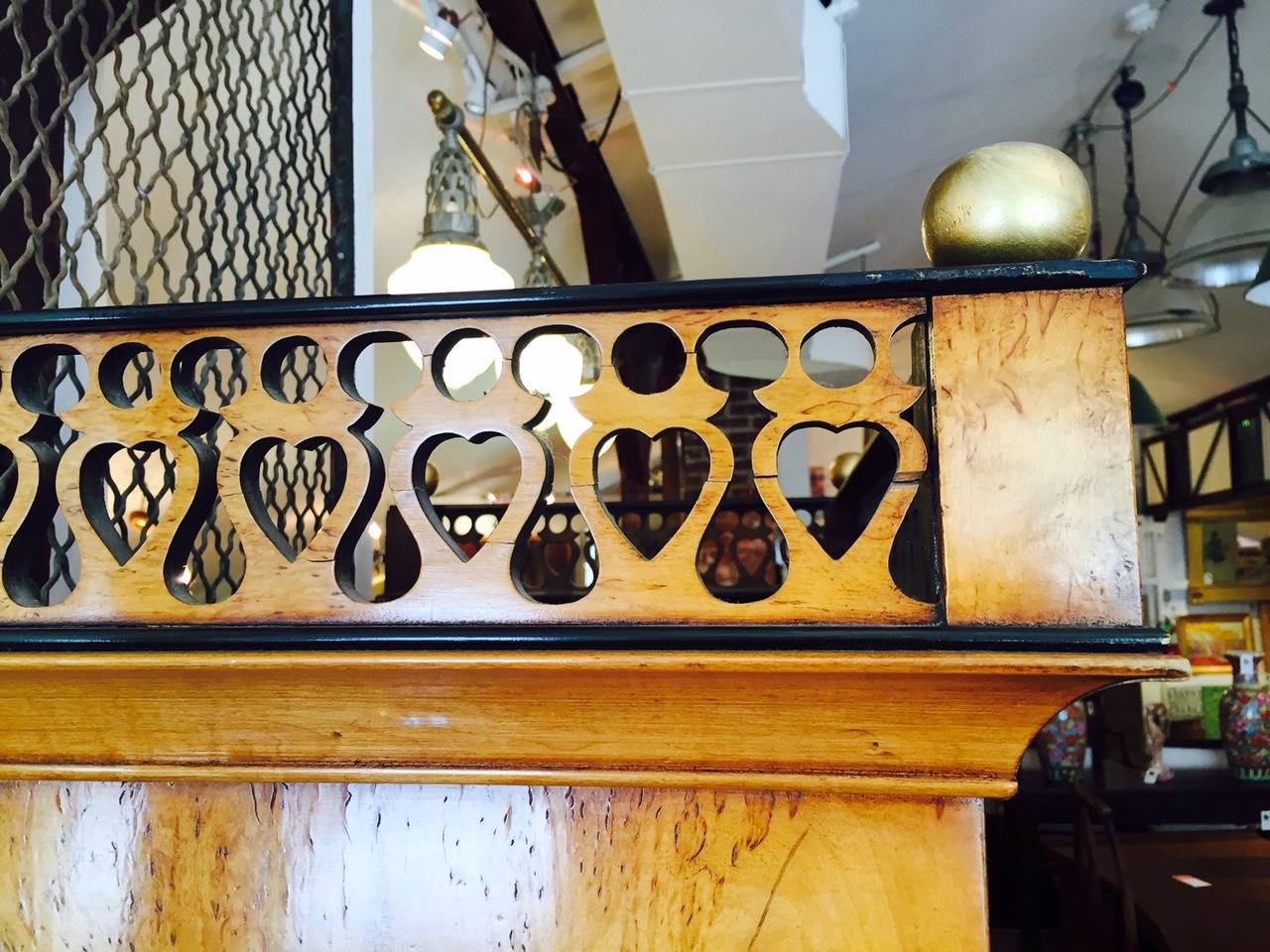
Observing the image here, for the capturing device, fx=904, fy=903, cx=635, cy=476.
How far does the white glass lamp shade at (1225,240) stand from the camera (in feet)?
9.49

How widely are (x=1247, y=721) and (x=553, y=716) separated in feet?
10.3

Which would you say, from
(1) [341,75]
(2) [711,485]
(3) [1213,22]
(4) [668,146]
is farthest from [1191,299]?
(2) [711,485]

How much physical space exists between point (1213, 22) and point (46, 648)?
4.83 meters

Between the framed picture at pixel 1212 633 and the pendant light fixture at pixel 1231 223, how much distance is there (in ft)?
22.0

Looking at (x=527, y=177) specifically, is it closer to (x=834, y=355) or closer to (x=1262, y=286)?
(x=1262, y=286)

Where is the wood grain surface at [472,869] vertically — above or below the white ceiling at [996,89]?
below

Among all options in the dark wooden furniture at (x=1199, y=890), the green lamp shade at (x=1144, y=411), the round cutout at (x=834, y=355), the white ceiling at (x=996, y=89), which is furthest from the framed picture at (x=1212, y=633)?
the dark wooden furniture at (x=1199, y=890)

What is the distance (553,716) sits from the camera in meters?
0.72

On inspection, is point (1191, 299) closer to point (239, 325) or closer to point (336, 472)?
point (336, 472)

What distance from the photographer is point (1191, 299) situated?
354cm

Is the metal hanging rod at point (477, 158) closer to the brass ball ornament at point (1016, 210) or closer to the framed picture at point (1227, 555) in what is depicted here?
the brass ball ornament at point (1016, 210)

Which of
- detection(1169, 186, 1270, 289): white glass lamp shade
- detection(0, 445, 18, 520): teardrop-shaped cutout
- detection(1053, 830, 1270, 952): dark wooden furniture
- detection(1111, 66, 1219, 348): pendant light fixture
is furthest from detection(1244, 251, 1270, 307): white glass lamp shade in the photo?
detection(0, 445, 18, 520): teardrop-shaped cutout

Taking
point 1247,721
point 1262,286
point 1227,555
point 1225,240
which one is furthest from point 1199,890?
point 1227,555

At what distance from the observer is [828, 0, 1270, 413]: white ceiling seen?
10.3 ft
